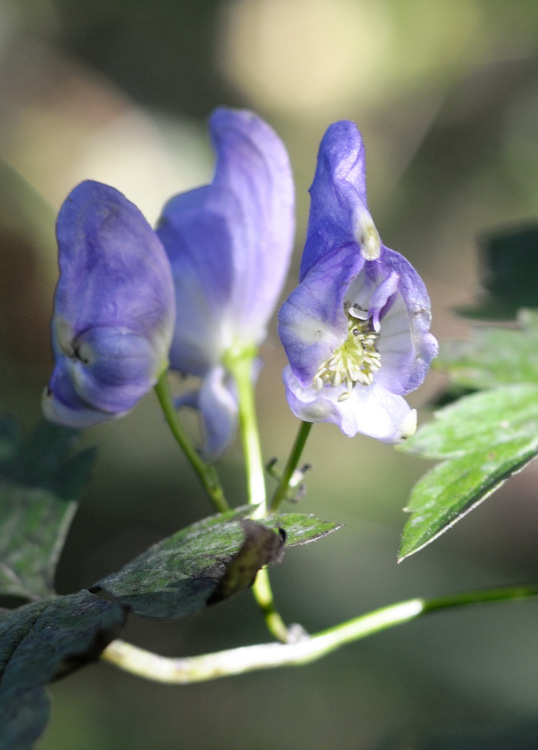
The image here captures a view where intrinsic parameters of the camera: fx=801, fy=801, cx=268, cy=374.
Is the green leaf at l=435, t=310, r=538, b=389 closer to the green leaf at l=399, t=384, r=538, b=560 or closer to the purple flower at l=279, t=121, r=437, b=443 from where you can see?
the green leaf at l=399, t=384, r=538, b=560

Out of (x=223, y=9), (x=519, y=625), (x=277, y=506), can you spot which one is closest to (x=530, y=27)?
(x=223, y=9)

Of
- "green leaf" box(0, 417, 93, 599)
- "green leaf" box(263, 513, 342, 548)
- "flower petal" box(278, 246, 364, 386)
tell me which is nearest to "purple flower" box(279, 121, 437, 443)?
"flower petal" box(278, 246, 364, 386)

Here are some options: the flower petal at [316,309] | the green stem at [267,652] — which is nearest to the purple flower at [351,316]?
the flower petal at [316,309]

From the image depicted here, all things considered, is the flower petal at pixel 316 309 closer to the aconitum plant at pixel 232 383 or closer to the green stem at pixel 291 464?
the aconitum plant at pixel 232 383

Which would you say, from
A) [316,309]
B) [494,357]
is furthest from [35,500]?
[494,357]

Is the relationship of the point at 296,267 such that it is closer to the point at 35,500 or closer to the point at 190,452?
the point at 35,500

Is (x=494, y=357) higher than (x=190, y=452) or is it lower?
lower

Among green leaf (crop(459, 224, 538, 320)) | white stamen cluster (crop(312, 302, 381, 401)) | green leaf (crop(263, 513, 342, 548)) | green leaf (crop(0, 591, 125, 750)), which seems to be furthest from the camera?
green leaf (crop(459, 224, 538, 320))

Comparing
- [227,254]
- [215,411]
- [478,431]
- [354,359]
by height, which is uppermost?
[227,254]

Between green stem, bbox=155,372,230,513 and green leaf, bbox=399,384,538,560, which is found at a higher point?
→ green stem, bbox=155,372,230,513
